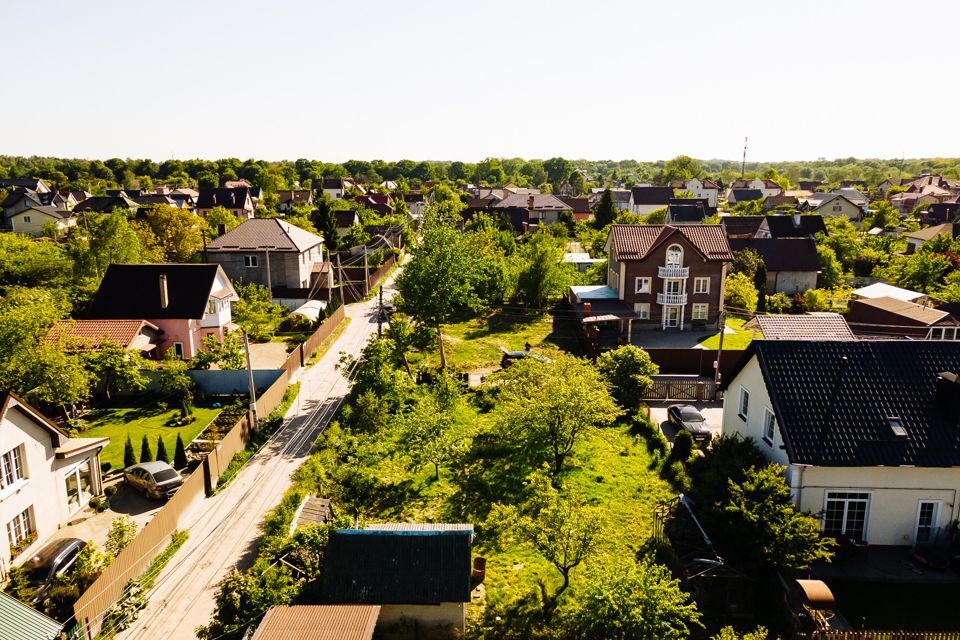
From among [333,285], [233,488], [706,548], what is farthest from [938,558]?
[333,285]

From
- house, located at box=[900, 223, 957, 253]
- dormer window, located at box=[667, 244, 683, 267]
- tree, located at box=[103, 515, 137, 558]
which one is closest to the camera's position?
tree, located at box=[103, 515, 137, 558]

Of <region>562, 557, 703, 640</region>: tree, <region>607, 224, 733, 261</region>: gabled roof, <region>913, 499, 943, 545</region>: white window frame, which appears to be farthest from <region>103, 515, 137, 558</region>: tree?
<region>607, 224, 733, 261</region>: gabled roof

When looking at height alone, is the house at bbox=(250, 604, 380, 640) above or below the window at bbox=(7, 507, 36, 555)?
above

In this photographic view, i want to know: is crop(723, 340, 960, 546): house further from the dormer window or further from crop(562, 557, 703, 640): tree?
the dormer window

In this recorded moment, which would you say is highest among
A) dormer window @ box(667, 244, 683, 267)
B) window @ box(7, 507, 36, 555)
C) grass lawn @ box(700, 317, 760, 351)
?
dormer window @ box(667, 244, 683, 267)

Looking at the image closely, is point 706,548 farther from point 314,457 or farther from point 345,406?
point 345,406

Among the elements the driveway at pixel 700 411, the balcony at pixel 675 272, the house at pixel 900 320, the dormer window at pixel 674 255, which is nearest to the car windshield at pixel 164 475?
the driveway at pixel 700 411

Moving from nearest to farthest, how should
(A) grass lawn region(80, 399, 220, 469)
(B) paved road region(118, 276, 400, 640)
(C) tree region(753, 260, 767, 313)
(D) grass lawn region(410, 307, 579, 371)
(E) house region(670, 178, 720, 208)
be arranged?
(B) paved road region(118, 276, 400, 640)
(A) grass lawn region(80, 399, 220, 469)
(D) grass lawn region(410, 307, 579, 371)
(C) tree region(753, 260, 767, 313)
(E) house region(670, 178, 720, 208)

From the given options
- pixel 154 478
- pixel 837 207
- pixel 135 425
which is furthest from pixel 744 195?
pixel 154 478
